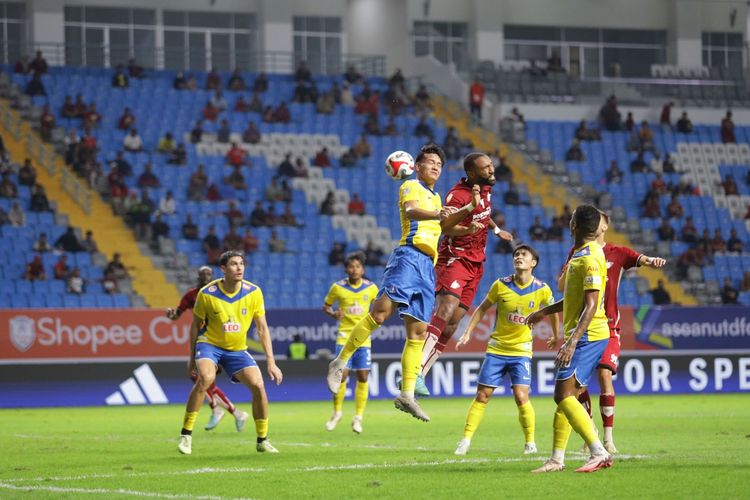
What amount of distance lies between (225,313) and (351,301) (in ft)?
19.8

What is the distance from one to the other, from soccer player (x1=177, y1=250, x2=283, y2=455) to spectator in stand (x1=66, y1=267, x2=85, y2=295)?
1704cm

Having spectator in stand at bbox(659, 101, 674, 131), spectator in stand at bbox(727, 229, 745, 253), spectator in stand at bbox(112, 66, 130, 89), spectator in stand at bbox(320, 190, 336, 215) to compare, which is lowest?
spectator in stand at bbox(727, 229, 745, 253)

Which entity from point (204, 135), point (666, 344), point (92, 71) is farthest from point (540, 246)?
point (92, 71)

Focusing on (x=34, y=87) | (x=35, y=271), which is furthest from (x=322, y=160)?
(x=35, y=271)

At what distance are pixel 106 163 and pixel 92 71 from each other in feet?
16.6

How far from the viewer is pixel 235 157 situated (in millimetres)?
38500

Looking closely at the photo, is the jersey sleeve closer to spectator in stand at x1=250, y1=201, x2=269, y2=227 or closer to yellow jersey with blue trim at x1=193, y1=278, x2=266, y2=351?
yellow jersey with blue trim at x1=193, y1=278, x2=266, y2=351

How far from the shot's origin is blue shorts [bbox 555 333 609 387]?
38.0 feet

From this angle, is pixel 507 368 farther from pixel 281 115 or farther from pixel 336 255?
pixel 281 115

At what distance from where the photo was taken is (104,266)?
33.1m

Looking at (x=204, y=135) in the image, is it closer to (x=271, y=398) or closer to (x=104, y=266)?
(x=104, y=266)

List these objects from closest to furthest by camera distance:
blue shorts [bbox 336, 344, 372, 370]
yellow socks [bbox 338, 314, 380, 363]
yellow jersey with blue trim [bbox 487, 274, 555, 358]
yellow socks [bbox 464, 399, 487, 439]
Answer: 1. yellow socks [bbox 338, 314, 380, 363]
2. yellow socks [bbox 464, 399, 487, 439]
3. yellow jersey with blue trim [bbox 487, 274, 555, 358]
4. blue shorts [bbox 336, 344, 372, 370]

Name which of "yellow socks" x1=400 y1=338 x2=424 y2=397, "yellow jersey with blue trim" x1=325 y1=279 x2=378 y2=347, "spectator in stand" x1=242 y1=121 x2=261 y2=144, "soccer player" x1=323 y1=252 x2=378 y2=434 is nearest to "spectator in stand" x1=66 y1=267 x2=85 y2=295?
"spectator in stand" x1=242 y1=121 x2=261 y2=144

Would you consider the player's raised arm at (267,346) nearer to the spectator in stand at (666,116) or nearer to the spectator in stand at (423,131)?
the spectator in stand at (423,131)
